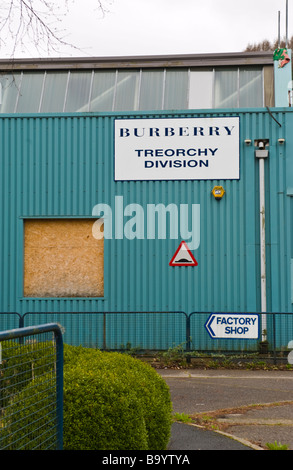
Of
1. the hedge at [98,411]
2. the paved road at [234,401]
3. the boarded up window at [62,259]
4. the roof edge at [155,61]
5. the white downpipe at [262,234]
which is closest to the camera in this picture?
the hedge at [98,411]

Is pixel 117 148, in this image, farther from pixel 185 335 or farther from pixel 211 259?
pixel 185 335

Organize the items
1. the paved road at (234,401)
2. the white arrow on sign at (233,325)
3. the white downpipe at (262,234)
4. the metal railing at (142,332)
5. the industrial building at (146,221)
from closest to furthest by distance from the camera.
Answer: the paved road at (234,401) < the white arrow on sign at (233,325) < the metal railing at (142,332) < the white downpipe at (262,234) < the industrial building at (146,221)

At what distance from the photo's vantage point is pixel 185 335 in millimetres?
15961

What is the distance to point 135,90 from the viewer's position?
18344 mm

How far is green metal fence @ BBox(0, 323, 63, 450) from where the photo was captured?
482cm

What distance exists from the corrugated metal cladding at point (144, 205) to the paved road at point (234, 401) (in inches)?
97.9

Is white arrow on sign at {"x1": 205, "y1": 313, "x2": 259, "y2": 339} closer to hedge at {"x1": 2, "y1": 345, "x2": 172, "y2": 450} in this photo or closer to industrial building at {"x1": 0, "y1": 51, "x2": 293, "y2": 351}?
industrial building at {"x1": 0, "y1": 51, "x2": 293, "y2": 351}

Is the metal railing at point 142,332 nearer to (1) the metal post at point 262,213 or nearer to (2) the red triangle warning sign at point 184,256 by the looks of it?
(1) the metal post at point 262,213

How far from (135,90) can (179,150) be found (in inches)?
113

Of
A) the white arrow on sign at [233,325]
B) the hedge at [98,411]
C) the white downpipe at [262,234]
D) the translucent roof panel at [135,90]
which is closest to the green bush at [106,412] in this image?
the hedge at [98,411]

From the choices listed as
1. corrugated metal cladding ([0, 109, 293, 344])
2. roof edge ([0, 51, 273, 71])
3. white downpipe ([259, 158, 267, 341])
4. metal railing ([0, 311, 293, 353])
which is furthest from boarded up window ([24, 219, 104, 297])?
roof edge ([0, 51, 273, 71])

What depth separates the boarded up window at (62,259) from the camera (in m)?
16.8
